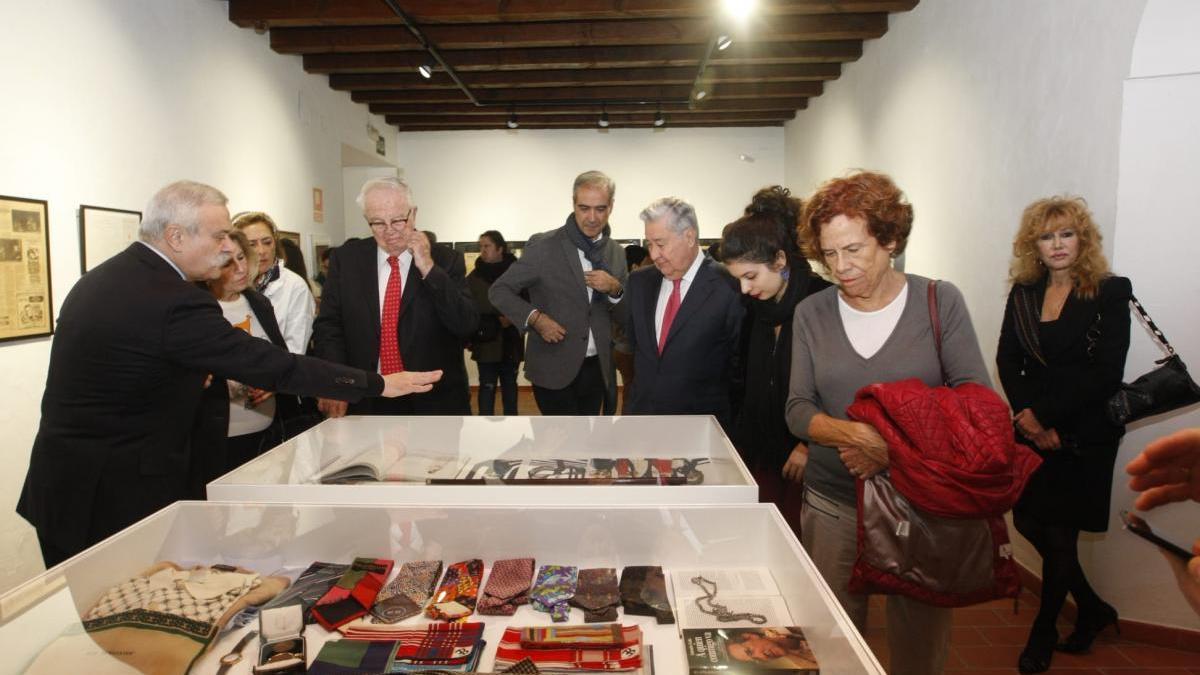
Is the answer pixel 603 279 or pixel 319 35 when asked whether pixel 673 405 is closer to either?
pixel 603 279

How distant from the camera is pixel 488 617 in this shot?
1.49 meters

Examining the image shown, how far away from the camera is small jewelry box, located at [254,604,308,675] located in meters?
1.29

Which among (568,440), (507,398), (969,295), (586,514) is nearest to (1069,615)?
(969,295)

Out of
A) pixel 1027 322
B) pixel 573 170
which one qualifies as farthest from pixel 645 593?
pixel 573 170

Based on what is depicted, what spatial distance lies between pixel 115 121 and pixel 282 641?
3.72 metres

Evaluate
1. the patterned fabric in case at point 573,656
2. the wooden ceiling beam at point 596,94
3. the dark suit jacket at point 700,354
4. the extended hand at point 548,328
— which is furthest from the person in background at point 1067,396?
the wooden ceiling beam at point 596,94

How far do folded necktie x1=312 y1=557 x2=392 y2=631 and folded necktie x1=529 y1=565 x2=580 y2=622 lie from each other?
350 millimetres

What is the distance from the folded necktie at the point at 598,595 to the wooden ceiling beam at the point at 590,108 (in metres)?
7.41

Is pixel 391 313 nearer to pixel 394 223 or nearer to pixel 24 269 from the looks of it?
pixel 394 223

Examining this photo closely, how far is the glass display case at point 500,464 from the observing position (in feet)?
5.80

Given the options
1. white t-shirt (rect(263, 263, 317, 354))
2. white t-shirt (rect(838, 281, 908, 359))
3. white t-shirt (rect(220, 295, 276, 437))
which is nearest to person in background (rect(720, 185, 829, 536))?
white t-shirt (rect(838, 281, 908, 359))

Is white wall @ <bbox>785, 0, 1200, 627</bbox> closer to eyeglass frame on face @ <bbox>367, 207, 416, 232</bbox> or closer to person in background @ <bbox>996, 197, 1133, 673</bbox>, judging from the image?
person in background @ <bbox>996, 197, 1133, 673</bbox>

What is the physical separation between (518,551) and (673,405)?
1.19m

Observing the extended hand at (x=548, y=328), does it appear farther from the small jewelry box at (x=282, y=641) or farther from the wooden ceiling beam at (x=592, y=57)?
the wooden ceiling beam at (x=592, y=57)
